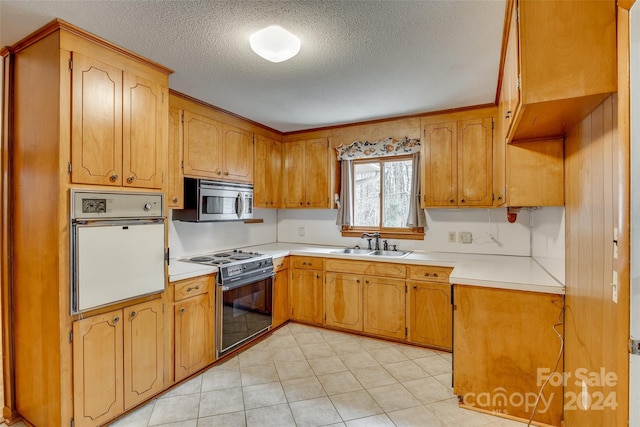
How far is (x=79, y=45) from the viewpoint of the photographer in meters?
1.75

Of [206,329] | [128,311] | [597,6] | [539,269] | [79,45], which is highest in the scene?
[79,45]

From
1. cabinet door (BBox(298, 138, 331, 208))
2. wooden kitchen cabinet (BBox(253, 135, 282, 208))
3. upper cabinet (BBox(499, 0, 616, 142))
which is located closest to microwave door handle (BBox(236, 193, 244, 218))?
wooden kitchen cabinet (BBox(253, 135, 282, 208))

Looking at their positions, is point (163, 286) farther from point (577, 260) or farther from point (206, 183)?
point (577, 260)

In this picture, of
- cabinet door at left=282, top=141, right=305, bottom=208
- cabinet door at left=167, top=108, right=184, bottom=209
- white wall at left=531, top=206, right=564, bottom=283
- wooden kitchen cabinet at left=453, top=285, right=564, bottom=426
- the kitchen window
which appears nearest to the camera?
wooden kitchen cabinet at left=453, top=285, right=564, bottom=426

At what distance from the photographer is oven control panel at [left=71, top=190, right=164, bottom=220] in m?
1.73

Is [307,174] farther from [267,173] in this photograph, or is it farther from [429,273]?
[429,273]

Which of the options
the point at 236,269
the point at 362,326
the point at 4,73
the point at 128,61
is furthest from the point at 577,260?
the point at 4,73

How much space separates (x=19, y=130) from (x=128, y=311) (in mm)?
1270

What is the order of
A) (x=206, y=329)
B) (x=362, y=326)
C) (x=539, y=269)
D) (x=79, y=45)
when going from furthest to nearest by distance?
1. (x=362, y=326)
2. (x=206, y=329)
3. (x=539, y=269)
4. (x=79, y=45)

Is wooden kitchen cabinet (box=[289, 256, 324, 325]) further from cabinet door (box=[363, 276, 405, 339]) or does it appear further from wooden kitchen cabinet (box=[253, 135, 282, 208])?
wooden kitchen cabinet (box=[253, 135, 282, 208])

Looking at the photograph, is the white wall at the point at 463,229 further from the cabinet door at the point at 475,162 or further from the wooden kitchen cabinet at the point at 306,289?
the wooden kitchen cabinet at the point at 306,289

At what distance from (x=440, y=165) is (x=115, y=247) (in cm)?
281

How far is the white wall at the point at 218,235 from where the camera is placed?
3.06 m

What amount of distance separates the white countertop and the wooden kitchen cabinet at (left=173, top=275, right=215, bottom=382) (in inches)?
4.2
